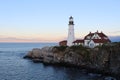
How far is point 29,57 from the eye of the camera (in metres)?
112

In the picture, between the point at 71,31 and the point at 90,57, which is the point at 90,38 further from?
the point at 90,57

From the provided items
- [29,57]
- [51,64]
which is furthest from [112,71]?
[29,57]

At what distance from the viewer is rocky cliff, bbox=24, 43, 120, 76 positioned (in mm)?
65025

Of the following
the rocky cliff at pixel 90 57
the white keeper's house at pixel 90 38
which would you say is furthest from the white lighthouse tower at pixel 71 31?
the rocky cliff at pixel 90 57

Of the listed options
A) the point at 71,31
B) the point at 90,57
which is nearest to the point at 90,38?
the point at 71,31

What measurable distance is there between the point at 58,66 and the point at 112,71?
20669mm

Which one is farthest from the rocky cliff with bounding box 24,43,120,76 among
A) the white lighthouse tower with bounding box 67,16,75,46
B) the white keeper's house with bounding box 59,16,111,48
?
the white keeper's house with bounding box 59,16,111,48

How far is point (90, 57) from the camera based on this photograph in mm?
72375

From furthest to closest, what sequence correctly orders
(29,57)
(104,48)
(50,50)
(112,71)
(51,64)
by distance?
1. (29,57)
2. (50,50)
3. (51,64)
4. (104,48)
5. (112,71)

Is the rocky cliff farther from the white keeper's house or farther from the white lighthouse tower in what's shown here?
the white keeper's house

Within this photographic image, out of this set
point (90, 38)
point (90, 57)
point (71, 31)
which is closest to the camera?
point (90, 57)

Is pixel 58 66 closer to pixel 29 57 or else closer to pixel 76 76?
pixel 76 76

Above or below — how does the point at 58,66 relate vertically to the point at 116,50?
below

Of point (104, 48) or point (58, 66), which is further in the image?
point (58, 66)
